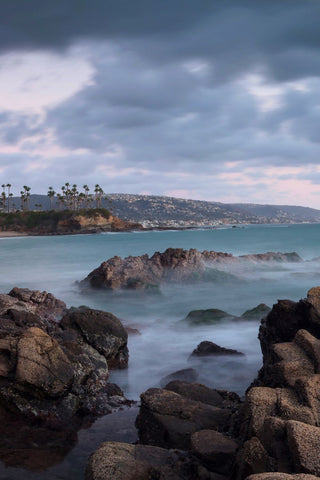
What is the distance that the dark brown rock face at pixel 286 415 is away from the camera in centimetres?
433

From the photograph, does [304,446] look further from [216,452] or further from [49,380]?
[49,380]

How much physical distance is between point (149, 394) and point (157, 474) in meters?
1.94

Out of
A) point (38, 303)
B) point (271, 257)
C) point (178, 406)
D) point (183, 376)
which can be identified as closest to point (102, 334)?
point (183, 376)

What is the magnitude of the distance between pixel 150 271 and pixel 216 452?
19.1 meters

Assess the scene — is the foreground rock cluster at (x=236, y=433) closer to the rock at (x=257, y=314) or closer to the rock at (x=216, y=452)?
the rock at (x=216, y=452)

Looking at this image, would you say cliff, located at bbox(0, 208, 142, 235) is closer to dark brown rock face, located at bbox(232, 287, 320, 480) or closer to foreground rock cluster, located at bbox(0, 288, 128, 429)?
foreground rock cluster, located at bbox(0, 288, 128, 429)

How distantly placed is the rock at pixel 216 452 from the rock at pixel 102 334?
5.60 metres

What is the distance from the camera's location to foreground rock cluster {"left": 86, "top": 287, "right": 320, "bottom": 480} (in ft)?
14.5

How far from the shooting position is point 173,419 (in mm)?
6203

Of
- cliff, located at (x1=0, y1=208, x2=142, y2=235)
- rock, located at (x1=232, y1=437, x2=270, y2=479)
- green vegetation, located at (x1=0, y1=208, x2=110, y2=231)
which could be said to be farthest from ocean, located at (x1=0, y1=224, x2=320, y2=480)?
green vegetation, located at (x1=0, y1=208, x2=110, y2=231)

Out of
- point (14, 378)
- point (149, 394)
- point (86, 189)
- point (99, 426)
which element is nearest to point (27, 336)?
point (14, 378)

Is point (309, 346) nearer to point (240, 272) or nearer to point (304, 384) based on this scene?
point (304, 384)

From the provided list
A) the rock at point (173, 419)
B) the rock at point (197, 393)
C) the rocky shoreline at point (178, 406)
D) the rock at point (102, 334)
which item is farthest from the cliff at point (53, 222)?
the rock at point (173, 419)

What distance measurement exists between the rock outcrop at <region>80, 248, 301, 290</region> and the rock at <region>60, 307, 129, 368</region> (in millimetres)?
10133
